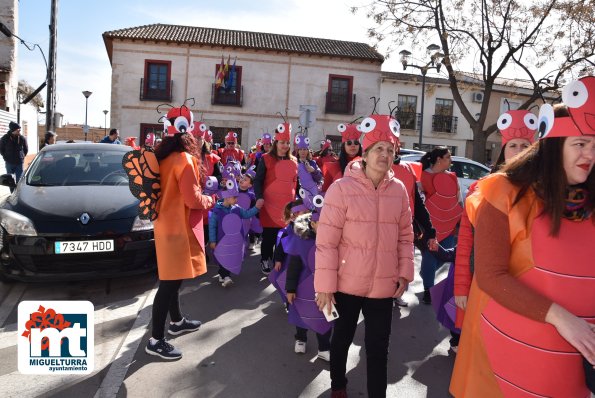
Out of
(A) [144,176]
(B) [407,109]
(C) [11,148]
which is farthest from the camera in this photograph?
(B) [407,109]

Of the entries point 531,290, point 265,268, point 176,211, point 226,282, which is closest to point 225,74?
point 265,268

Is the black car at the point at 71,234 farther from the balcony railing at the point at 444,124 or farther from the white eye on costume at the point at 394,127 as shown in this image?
the balcony railing at the point at 444,124

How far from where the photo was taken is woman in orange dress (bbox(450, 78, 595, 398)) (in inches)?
63.7

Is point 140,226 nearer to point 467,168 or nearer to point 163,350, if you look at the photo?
point 163,350

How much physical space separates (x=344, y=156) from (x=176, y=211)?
199cm

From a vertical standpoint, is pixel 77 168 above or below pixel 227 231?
above

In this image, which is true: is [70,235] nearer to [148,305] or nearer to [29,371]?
[148,305]

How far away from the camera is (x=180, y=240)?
3.37 m

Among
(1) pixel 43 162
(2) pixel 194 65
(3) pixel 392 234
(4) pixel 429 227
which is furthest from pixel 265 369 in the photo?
(2) pixel 194 65

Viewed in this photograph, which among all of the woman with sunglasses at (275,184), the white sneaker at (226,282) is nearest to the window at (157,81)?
the woman with sunglasses at (275,184)

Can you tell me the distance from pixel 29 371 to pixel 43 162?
342 centimetres

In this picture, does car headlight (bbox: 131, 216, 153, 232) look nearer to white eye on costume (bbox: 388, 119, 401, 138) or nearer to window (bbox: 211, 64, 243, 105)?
white eye on costume (bbox: 388, 119, 401, 138)

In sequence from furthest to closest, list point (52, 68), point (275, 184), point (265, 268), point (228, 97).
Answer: point (228, 97) < point (52, 68) < point (265, 268) < point (275, 184)

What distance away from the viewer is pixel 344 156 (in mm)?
4645
